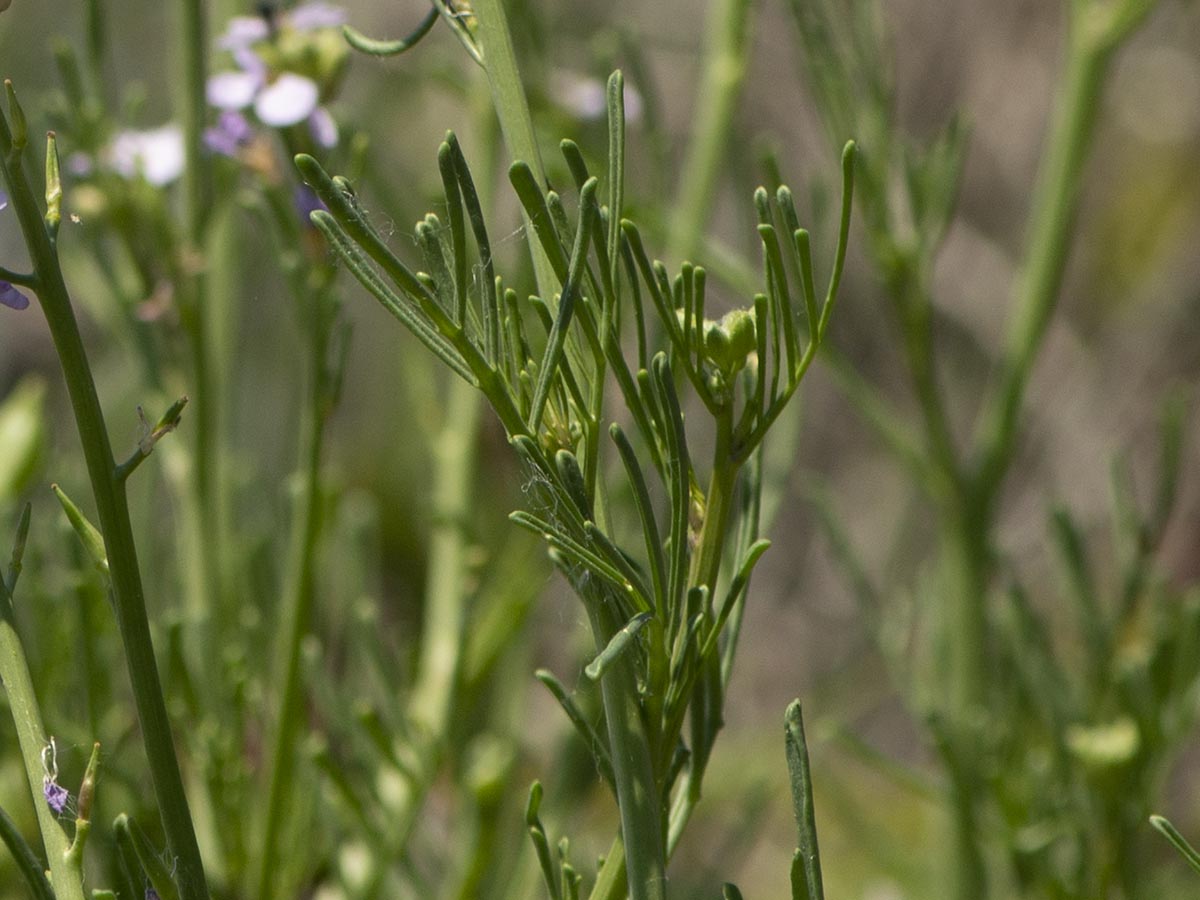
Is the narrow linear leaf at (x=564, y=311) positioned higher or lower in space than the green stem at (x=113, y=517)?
higher

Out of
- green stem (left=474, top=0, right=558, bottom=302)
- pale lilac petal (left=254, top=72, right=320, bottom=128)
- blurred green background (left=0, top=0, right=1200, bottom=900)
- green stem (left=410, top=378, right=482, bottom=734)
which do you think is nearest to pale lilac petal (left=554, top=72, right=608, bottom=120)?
green stem (left=410, top=378, right=482, bottom=734)

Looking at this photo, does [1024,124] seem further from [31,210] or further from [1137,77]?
[31,210]

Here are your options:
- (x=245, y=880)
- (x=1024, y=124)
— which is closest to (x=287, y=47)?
(x=245, y=880)

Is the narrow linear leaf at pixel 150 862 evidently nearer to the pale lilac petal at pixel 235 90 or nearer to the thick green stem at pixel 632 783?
the thick green stem at pixel 632 783

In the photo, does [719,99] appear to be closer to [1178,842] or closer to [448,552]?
[448,552]

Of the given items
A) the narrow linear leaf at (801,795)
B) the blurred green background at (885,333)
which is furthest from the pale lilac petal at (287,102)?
the blurred green background at (885,333)

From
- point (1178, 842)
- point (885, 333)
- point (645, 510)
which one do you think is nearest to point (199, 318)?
point (645, 510)

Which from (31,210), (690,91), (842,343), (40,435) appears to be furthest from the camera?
(690,91)
